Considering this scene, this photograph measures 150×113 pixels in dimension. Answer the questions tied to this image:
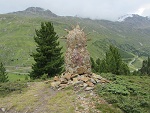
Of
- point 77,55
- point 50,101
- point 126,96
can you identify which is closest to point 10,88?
point 50,101

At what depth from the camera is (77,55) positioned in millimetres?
25297

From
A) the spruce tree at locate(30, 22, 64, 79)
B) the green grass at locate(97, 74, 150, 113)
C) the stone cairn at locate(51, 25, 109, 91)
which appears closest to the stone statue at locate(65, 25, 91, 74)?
the stone cairn at locate(51, 25, 109, 91)

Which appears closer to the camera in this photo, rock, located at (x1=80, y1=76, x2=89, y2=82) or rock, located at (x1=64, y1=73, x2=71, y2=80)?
rock, located at (x1=80, y1=76, x2=89, y2=82)

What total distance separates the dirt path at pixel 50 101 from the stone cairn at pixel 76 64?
1317 millimetres

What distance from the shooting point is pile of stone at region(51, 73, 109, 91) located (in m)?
23.1

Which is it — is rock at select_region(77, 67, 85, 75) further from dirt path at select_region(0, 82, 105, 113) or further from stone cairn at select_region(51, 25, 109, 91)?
dirt path at select_region(0, 82, 105, 113)

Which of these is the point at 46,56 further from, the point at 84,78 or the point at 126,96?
the point at 126,96

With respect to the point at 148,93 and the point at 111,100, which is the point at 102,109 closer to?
the point at 111,100

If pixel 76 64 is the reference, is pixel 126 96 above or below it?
below

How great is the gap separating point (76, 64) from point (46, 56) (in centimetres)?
2106

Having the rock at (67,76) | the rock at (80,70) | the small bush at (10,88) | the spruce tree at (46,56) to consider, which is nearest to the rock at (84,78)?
the rock at (80,70)

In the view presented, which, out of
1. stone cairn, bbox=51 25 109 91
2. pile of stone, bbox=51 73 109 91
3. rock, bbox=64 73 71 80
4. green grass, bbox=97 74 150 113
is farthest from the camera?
rock, bbox=64 73 71 80

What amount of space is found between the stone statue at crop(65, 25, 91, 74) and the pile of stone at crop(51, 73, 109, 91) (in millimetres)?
671

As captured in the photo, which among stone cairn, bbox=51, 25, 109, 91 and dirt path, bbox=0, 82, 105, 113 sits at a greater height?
stone cairn, bbox=51, 25, 109, 91
